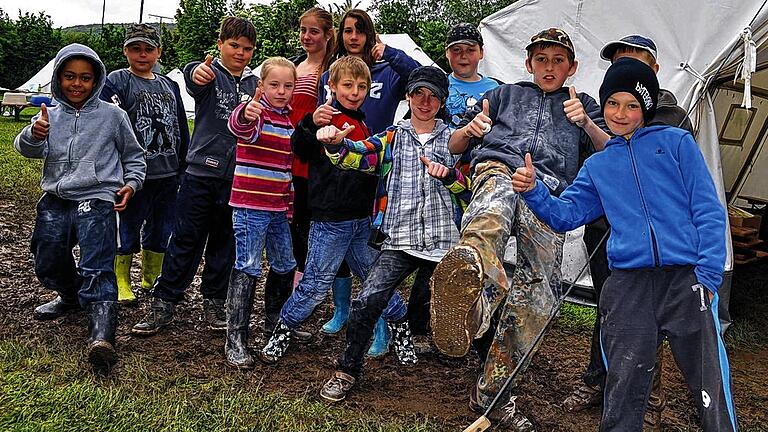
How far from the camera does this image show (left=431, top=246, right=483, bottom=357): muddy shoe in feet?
8.89

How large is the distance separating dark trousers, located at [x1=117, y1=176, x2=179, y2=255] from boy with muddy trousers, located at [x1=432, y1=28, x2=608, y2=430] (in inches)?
86.5

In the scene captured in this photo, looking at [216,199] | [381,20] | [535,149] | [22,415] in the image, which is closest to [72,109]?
[216,199]

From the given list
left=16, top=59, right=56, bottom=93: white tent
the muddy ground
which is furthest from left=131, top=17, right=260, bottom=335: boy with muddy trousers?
left=16, top=59, right=56, bottom=93: white tent

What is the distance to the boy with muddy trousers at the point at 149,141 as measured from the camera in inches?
177

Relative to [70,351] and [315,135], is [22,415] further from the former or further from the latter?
[315,135]

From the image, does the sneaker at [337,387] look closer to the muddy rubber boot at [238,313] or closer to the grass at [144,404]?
the grass at [144,404]

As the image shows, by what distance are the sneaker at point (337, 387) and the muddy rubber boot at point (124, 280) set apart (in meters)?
1.90

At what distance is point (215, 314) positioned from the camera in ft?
14.6

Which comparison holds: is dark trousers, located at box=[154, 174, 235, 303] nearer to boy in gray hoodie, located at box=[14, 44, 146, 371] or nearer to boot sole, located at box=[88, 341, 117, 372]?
boy in gray hoodie, located at box=[14, 44, 146, 371]

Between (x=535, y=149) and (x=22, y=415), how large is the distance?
260 centimetres

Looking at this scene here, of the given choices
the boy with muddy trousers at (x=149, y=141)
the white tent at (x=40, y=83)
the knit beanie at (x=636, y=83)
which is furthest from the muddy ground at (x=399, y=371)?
the white tent at (x=40, y=83)

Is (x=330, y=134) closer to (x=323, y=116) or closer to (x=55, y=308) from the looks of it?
(x=323, y=116)

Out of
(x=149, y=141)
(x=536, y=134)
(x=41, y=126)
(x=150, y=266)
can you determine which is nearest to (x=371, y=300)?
(x=536, y=134)

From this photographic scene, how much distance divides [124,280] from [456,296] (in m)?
2.98
